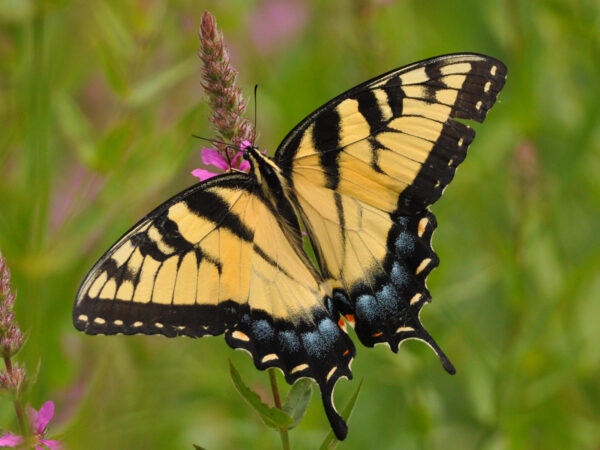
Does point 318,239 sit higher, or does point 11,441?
point 318,239

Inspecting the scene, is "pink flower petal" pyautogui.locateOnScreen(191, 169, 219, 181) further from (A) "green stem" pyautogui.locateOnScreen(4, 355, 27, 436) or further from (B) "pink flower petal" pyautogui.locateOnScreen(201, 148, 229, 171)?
(A) "green stem" pyautogui.locateOnScreen(4, 355, 27, 436)

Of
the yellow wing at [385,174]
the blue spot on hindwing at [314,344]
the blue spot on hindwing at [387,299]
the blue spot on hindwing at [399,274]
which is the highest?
the yellow wing at [385,174]

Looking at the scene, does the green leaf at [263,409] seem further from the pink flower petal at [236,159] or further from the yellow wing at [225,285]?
the pink flower petal at [236,159]

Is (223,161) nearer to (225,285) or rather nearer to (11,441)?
(225,285)

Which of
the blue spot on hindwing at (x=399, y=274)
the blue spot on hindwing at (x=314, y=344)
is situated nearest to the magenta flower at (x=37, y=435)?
the blue spot on hindwing at (x=314, y=344)

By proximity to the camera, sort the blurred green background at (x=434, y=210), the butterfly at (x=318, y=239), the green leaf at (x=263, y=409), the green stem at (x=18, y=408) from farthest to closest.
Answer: the blurred green background at (x=434, y=210) → the butterfly at (x=318, y=239) → the green leaf at (x=263, y=409) → the green stem at (x=18, y=408)

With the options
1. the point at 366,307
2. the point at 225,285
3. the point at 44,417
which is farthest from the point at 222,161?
the point at 44,417

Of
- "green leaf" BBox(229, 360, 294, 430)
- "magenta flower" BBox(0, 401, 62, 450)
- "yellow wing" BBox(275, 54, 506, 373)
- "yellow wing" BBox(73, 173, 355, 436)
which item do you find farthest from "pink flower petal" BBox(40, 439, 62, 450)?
"yellow wing" BBox(275, 54, 506, 373)
